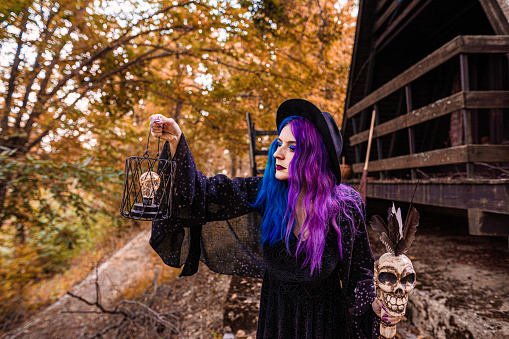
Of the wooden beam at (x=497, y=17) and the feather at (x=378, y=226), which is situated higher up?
the wooden beam at (x=497, y=17)

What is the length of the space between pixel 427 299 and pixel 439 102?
1955 millimetres

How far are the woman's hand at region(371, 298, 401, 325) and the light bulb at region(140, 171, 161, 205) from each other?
3.88 feet

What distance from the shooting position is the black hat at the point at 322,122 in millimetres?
1395

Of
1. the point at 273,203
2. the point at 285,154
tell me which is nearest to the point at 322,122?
the point at 285,154

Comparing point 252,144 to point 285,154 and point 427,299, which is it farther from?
point 285,154

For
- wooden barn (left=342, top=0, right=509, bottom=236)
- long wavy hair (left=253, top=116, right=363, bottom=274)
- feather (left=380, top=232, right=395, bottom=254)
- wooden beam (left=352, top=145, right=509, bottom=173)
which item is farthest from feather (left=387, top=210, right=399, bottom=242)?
wooden beam (left=352, top=145, right=509, bottom=173)

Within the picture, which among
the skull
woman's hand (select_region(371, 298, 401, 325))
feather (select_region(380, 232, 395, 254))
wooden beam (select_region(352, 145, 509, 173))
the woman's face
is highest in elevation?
wooden beam (select_region(352, 145, 509, 173))

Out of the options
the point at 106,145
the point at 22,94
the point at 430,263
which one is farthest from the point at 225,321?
the point at 22,94

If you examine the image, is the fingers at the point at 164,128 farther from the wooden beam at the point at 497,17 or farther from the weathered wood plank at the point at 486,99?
the wooden beam at the point at 497,17

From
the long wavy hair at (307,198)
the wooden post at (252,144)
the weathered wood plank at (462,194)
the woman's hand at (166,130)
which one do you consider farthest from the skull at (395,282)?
the wooden post at (252,144)

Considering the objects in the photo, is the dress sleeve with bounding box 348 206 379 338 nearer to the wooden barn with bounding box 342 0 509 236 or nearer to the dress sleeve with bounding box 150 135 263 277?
the wooden barn with bounding box 342 0 509 236

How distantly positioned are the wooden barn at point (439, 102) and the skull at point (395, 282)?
0.56 m

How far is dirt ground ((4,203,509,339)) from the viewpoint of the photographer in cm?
211

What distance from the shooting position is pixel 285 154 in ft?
4.68
